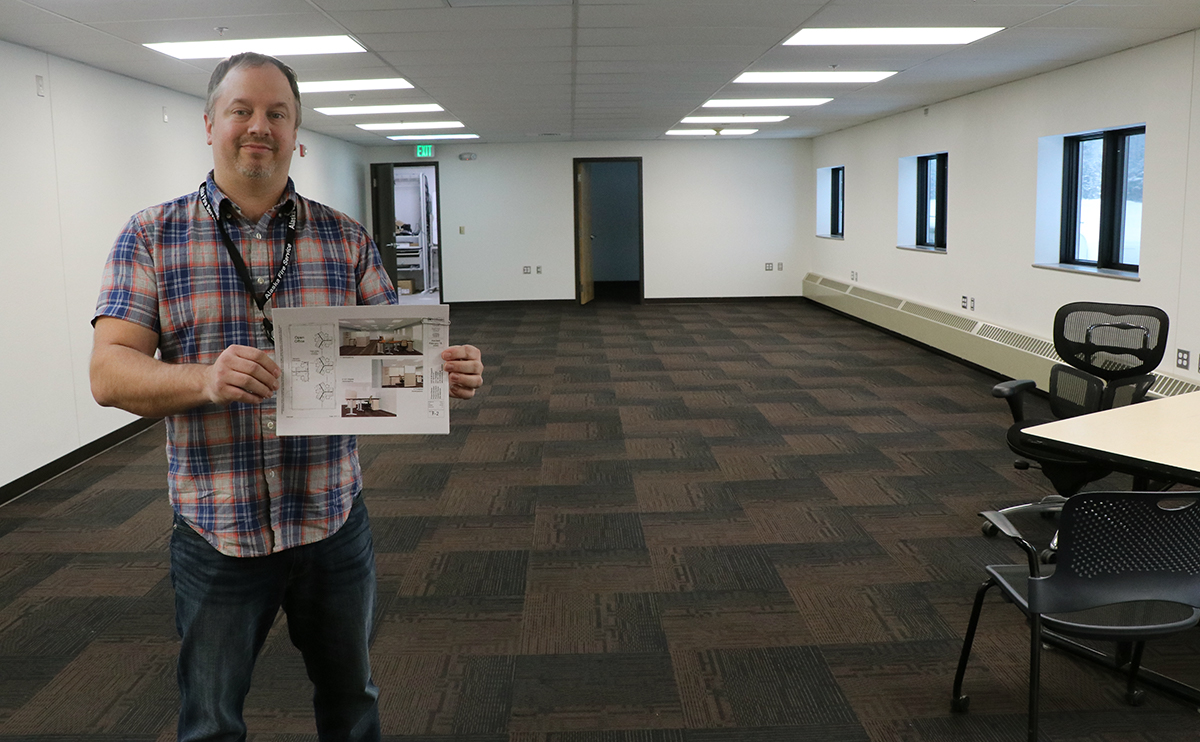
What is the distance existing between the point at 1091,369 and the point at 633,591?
7.29 ft

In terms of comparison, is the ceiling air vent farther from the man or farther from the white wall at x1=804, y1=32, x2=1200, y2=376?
the white wall at x1=804, y1=32, x2=1200, y2=376

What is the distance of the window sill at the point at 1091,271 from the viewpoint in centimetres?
585

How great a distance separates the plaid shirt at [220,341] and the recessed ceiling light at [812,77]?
5.79 m

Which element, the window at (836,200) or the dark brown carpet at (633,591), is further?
the window at (836,200)

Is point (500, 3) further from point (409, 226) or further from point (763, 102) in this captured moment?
point (409, 226)

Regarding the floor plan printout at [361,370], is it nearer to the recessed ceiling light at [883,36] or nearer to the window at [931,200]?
the recessed ceiling light at [883,36]

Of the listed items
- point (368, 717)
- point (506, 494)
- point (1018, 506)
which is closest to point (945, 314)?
point (1018, 506)

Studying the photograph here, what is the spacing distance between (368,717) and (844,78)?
6.43 m

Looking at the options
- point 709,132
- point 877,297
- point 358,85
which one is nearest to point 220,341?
point 358,85

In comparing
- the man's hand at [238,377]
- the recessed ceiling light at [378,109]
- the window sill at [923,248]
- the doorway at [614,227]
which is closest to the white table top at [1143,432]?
the man's hand at [238,377]

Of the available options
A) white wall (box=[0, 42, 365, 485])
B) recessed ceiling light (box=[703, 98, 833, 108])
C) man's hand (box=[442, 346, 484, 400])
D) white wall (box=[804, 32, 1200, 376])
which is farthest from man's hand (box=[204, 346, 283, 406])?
recessed ceiling light (box=[703, 98, 833, 108])

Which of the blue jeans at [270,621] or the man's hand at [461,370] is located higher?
the man's hand at [461,370]

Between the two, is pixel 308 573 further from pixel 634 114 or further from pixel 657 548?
pixel 634 114

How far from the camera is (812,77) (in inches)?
274
